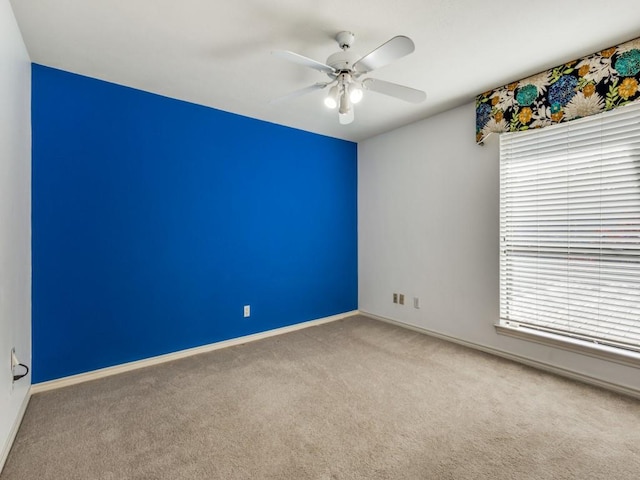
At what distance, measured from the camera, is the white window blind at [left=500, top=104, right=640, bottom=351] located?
2145 mm

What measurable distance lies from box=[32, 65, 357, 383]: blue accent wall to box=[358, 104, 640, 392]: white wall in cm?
70

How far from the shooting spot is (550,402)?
2.09 meters

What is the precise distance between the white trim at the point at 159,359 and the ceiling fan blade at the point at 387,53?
109 inches

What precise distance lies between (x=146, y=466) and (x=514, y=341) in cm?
290

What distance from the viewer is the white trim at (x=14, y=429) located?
5.10 ft

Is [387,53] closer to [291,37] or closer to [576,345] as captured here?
[291,37]

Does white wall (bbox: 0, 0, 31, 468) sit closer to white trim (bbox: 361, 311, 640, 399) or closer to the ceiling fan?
the ceiling fan

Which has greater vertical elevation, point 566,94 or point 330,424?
point 566,94

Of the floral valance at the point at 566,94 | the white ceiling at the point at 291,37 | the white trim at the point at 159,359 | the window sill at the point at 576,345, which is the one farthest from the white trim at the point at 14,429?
the floral valance at the point at 566,94

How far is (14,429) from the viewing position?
176 cm

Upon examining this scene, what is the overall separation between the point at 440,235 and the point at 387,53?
7.09 feet

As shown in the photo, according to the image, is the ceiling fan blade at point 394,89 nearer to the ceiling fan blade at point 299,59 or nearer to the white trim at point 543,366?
the ceiling fan blade at point 299,59

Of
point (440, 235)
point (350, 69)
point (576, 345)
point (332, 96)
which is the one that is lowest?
point (576, 345)

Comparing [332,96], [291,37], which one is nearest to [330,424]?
[332,96]
